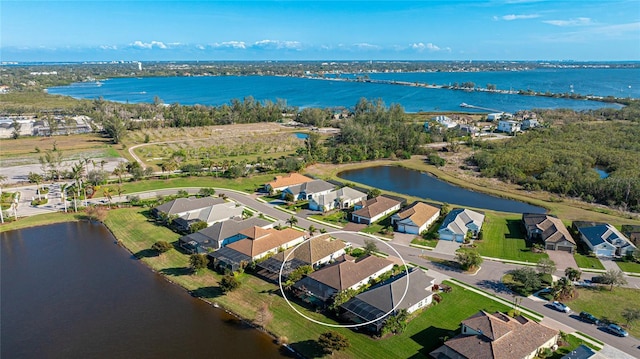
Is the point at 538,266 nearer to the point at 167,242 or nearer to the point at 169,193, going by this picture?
the point at 167,242

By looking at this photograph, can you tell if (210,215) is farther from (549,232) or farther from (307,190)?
(549,232)

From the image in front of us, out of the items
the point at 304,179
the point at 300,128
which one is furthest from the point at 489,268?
the point at 300,128

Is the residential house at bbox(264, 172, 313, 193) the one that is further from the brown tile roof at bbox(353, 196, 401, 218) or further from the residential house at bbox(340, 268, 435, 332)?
the residential house at bbox(340, 268, 435, 332)

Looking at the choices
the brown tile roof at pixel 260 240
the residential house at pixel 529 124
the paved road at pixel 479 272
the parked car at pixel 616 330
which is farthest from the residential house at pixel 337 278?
the residential house at pixel 529 124

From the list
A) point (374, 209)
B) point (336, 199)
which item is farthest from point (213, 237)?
point (374, 209)

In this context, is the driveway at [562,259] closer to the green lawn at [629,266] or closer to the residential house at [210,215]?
the green lawn at [629,266]
